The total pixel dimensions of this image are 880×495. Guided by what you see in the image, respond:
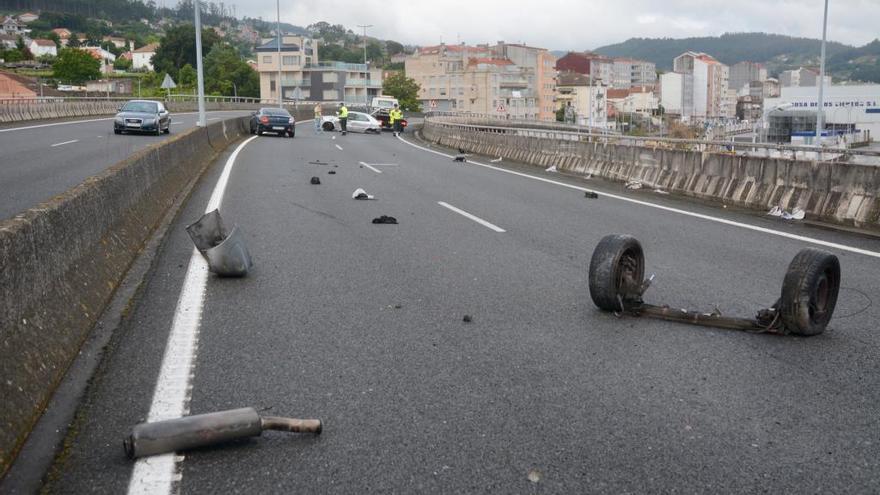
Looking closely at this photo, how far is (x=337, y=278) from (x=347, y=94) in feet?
471

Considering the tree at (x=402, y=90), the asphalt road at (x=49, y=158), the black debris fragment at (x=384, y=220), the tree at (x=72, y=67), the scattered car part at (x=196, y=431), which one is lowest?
the scattered car part at (x=196, y=431)

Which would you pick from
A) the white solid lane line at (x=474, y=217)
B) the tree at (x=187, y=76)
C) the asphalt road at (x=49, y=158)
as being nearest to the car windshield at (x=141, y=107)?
the asphalt road at (x=49, y=158)

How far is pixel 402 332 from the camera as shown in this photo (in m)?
6.20

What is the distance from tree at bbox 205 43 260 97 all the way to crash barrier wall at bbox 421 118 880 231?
117384 mm

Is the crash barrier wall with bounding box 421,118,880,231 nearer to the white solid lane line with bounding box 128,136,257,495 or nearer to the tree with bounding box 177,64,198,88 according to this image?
the white solid lane line with bounding box 128,136,257,495

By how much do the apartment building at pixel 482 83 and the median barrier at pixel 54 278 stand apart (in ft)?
478

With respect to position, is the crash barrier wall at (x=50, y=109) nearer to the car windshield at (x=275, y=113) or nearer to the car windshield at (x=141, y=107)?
the car windshield at (x=141, y=107)

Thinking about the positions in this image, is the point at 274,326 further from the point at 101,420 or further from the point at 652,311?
the point at 652,311

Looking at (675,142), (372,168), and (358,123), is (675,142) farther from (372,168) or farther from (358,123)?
(358,123)

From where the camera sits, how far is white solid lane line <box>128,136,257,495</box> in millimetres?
3758

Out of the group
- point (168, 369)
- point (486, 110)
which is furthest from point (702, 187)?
point (486, 110)

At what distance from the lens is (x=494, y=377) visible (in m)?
5.18

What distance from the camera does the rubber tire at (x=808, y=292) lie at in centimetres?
607

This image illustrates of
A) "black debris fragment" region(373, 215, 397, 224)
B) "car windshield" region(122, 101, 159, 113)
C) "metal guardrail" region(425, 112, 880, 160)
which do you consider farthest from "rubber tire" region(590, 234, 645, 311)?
"car windshield" region(122, 101, 159, 113)
